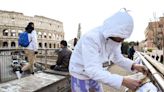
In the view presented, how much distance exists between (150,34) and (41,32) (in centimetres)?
3542

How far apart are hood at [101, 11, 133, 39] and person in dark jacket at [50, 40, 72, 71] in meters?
5.79

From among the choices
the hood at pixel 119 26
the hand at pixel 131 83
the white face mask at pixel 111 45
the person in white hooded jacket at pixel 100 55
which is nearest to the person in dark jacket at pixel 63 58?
the person in white hooded jacket at pixel 100 55

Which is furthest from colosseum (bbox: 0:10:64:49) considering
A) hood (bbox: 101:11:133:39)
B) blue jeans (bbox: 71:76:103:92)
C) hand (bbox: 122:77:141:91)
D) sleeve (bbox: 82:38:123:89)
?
hand (bbox: 122:77:141:91)

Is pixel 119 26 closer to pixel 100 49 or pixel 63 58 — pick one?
pixel 100 49

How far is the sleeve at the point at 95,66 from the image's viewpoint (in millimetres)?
2542

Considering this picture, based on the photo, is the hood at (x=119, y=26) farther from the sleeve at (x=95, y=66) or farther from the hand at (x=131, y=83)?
the hand at (x=131, y=83)

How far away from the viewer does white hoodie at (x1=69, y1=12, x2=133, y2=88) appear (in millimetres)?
2529

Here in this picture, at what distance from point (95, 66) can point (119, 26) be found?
386mm

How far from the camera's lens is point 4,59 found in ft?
42.6

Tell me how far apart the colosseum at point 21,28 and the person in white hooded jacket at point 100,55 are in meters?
84.7

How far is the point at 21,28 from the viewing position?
318ft

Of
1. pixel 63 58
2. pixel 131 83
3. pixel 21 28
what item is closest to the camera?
pixel 131 83

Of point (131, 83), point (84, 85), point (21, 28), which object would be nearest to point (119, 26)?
point (131, 83)

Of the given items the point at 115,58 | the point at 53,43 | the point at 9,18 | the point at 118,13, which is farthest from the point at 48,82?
the point at 53,43
